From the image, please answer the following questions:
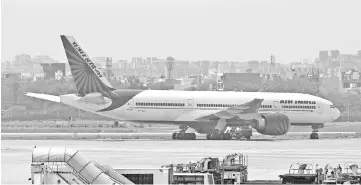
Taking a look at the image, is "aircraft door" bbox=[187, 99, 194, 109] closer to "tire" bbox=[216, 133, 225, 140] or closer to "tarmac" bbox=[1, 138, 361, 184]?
"tire" bbox=[216, 133, 225, 140]

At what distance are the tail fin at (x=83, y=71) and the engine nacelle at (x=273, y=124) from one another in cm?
1181

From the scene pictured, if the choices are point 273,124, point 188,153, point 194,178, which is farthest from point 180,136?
point 194,178

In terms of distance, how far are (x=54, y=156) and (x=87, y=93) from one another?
51.7m

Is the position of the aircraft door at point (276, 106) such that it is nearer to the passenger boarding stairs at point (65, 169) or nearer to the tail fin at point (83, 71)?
the tail fin at point (83, 71)

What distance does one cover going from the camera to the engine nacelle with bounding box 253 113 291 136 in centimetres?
8444

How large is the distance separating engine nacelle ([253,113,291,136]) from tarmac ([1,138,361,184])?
83.4 inches

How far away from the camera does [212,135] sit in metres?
83.0

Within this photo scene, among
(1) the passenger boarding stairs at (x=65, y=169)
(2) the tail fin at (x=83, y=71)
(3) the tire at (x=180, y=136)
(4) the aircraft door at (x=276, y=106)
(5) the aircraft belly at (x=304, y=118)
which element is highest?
(2) the tail fin at (x=83, y=71)

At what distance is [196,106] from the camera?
85125 mm

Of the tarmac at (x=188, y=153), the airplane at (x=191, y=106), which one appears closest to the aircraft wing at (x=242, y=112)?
the airplane at (x=191, y=106)

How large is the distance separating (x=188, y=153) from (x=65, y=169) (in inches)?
1343

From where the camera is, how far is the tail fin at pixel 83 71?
81.1m

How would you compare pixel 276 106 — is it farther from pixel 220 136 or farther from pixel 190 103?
pixel 190 103

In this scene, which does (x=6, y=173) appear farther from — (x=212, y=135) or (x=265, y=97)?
(x=265, y=97)
